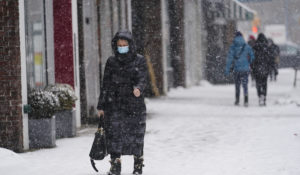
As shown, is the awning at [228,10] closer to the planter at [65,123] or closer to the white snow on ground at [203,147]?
the white snow on ground at [203,147]

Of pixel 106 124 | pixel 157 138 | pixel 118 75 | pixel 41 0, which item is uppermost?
pixel 41 0

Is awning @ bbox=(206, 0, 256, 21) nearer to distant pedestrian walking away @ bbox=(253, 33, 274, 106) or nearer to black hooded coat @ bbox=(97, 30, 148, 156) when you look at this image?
distant pedestrian walking away @ bbox=(253, 33, 274, 106)

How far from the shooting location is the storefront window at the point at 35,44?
1069 cm

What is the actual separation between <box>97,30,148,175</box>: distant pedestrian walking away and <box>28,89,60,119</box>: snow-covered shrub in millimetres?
2408

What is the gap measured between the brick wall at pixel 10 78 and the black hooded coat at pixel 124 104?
7.57 feet

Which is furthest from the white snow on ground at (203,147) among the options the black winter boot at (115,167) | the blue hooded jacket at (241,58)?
the blue hooded jacket at (241,58)

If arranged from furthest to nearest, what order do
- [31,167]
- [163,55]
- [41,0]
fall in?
1. [163,55]
2. [41,0]
3. [31,167]

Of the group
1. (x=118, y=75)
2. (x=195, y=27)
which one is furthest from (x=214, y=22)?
(x=118, y=75)

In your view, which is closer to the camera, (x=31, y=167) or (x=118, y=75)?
(x=31, y=167)

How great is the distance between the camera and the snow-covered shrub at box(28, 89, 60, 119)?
927 cm

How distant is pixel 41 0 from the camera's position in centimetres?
1115

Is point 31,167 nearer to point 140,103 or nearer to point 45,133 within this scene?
point 140,103

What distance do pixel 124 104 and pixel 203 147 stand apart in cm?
277

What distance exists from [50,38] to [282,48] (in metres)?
37.7
